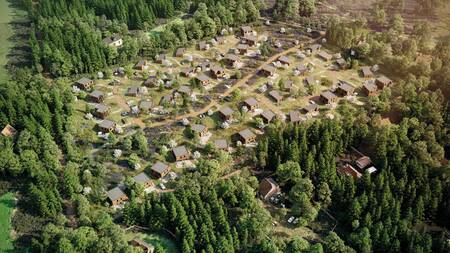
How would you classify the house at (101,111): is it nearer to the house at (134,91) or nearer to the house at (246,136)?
the house at (134,91)

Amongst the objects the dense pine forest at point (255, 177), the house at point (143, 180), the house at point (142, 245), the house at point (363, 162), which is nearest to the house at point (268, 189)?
the dense pine forest at point (255, 177)

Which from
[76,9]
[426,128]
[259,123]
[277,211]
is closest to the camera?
[277,211]

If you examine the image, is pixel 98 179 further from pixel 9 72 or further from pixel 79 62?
pixel 9 72

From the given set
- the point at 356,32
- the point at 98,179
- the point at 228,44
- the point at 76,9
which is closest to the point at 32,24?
the point at 76,9

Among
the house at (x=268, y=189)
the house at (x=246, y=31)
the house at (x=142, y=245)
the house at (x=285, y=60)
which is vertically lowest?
the house at (x=142, y=245)

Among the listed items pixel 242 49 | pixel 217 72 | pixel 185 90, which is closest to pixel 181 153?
pixel 185 90

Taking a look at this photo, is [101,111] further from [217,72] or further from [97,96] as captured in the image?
[217,72]
